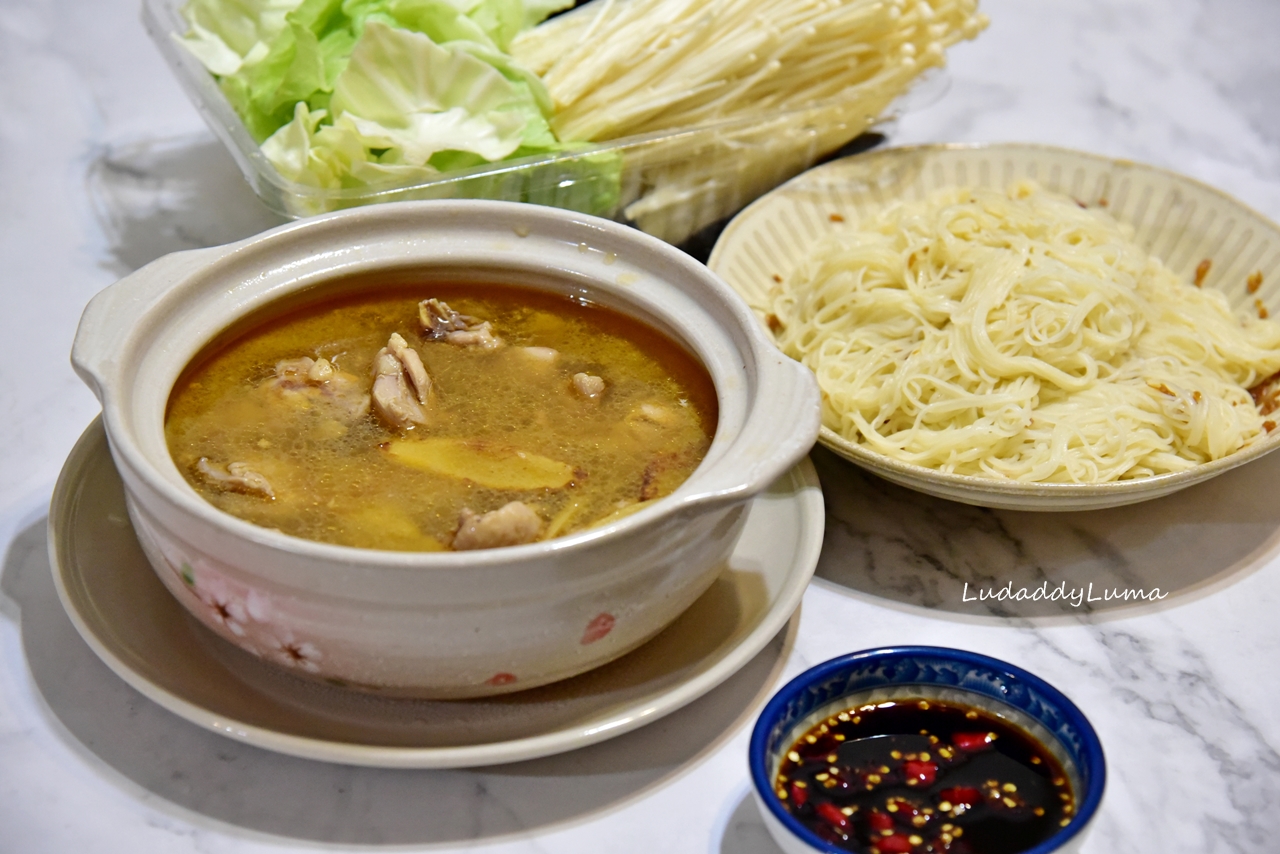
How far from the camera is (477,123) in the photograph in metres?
3.08

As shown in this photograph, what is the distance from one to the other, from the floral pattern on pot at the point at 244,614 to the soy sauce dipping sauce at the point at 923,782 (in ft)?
2.40

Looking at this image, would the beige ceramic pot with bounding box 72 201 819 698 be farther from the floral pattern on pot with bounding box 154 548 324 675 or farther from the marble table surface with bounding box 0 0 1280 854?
the marble table surface with bounding box 0 0 1280 854

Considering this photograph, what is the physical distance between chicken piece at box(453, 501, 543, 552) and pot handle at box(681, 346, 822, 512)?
10.9 inches

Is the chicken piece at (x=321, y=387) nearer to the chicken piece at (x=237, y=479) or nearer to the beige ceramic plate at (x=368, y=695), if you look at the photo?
the chicken piece at (x=237, y=479)

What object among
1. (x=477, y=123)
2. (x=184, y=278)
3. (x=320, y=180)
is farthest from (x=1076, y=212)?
(x=184, y=278)

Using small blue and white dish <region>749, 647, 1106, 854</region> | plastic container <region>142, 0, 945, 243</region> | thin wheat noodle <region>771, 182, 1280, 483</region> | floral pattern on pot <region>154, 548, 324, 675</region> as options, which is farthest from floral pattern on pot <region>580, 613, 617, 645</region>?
plastic container <region>142, 0, 945, 243</region>

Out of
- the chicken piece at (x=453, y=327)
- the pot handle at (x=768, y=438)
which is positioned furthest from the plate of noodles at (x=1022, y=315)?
the chicken piece at (x=453, y=327)

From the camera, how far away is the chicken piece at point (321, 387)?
6.87ft

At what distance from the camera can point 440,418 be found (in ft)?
6.89

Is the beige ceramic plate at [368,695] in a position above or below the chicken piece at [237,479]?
below

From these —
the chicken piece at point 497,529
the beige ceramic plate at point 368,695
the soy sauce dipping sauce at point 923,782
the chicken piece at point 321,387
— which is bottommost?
the soy sauce dipping sauce at point 923,782

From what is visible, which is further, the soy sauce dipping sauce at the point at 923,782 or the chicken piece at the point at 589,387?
the chicken piece at the point at 589,387

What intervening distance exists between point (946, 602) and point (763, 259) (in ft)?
3.70

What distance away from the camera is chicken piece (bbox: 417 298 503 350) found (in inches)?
89.7
